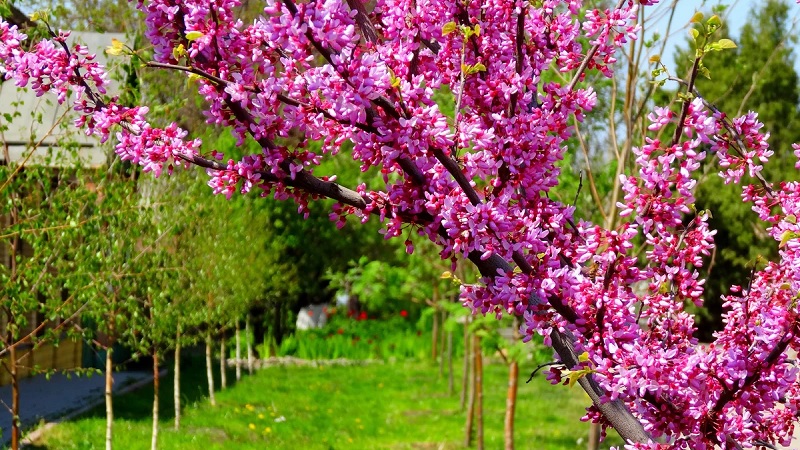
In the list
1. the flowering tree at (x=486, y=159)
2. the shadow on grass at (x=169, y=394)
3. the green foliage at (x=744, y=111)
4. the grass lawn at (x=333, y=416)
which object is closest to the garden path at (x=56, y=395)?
the shadow on grass at (x=169, y=394)

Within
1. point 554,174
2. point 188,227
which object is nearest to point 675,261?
point 554,174

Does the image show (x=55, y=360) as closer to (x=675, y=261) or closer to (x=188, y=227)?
(x=188, y=227)

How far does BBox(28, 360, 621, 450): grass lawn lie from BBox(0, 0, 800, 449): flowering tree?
986cm

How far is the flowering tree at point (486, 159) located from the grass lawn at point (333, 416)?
32.3 feet

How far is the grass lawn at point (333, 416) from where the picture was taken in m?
13.0

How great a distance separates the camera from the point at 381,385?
19.5 m

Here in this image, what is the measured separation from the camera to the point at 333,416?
15828 millimetres

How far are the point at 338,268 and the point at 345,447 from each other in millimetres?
12599

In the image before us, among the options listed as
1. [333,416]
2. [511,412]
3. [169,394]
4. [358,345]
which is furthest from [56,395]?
[358,345]

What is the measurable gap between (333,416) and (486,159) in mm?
13382

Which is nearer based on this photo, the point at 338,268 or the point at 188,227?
the point at 188,227

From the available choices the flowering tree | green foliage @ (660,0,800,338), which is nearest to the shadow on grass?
the flowering tree

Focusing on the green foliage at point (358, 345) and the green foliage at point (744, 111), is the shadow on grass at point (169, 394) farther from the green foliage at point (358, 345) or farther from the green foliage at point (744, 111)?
the green foliage at point (744, 111)

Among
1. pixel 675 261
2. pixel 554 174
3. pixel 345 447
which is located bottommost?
pixel 345 447
